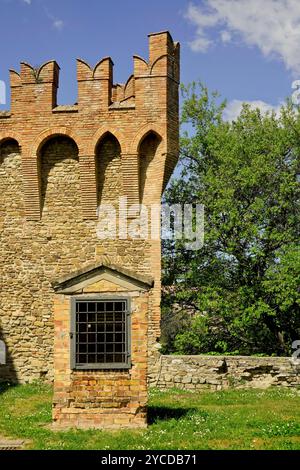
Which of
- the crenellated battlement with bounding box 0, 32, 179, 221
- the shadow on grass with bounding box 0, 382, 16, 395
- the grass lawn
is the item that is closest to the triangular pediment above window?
the grass lawn

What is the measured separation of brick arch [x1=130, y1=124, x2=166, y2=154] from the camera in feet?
53.5

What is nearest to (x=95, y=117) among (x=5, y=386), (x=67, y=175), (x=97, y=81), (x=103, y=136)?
(x=103, y=136)

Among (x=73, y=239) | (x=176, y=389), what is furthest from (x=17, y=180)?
(x=176, y=389)

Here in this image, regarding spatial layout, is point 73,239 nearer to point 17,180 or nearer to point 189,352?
point 17,180

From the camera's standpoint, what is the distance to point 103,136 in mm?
16641

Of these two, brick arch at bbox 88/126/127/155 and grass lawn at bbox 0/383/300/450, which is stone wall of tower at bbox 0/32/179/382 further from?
grass lawn at bbox 0/383/300/450

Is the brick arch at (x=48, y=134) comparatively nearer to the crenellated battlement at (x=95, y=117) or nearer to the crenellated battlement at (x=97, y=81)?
the crenellated battlement at (x=95, y=117)

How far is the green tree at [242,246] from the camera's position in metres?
20.3

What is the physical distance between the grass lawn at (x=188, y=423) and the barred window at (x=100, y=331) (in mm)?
1297

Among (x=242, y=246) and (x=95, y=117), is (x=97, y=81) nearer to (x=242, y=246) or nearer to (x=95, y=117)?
(x=95, y=117)

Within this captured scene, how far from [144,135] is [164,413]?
7624 millimetres

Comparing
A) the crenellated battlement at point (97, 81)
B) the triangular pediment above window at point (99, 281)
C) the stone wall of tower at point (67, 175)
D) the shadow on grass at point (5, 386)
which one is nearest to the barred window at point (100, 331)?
the triangular pediment above window at point (99, 281)

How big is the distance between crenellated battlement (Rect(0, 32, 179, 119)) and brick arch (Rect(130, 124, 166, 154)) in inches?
25.4
